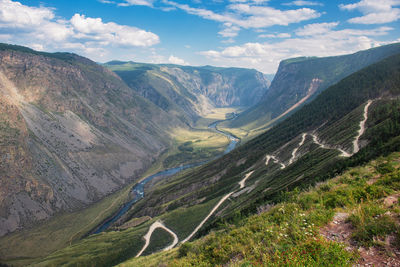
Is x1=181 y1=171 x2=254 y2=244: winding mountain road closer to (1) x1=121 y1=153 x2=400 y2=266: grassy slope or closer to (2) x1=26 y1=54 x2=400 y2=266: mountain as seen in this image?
(2) x1=26 y1=54 x2=400 y2=266: mountain

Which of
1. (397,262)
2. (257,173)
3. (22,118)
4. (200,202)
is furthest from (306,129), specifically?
(22,118)

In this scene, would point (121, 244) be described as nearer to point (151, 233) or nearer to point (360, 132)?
point (151, 233)

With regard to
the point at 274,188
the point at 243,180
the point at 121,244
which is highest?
the point at 274,188

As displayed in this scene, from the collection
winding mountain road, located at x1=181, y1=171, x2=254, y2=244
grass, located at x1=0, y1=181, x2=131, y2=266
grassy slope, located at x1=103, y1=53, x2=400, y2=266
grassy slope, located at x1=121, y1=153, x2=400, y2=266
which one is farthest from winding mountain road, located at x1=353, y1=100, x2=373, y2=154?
grass, located at x1=0, y1=181, x2=131, y2=266

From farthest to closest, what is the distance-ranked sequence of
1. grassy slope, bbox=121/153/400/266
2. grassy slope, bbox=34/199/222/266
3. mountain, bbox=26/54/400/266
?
1. grassy slope, bbox=34/199/222/266
2. mountain, bbox=26/54/400/266
3. grassy slope, bbox=121/153/400/266

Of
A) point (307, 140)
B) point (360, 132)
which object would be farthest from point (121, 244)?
point (360, 132)

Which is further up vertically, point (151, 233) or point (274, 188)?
point (274, 188)

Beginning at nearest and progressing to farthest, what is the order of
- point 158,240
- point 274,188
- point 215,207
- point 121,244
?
point 274,188 < point 158,240 < point 121,244 < point 215,207

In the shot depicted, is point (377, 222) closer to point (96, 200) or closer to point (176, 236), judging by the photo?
point (176, 236)

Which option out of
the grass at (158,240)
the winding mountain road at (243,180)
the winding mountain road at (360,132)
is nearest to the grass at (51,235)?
the winding mountain road at (243,180)
